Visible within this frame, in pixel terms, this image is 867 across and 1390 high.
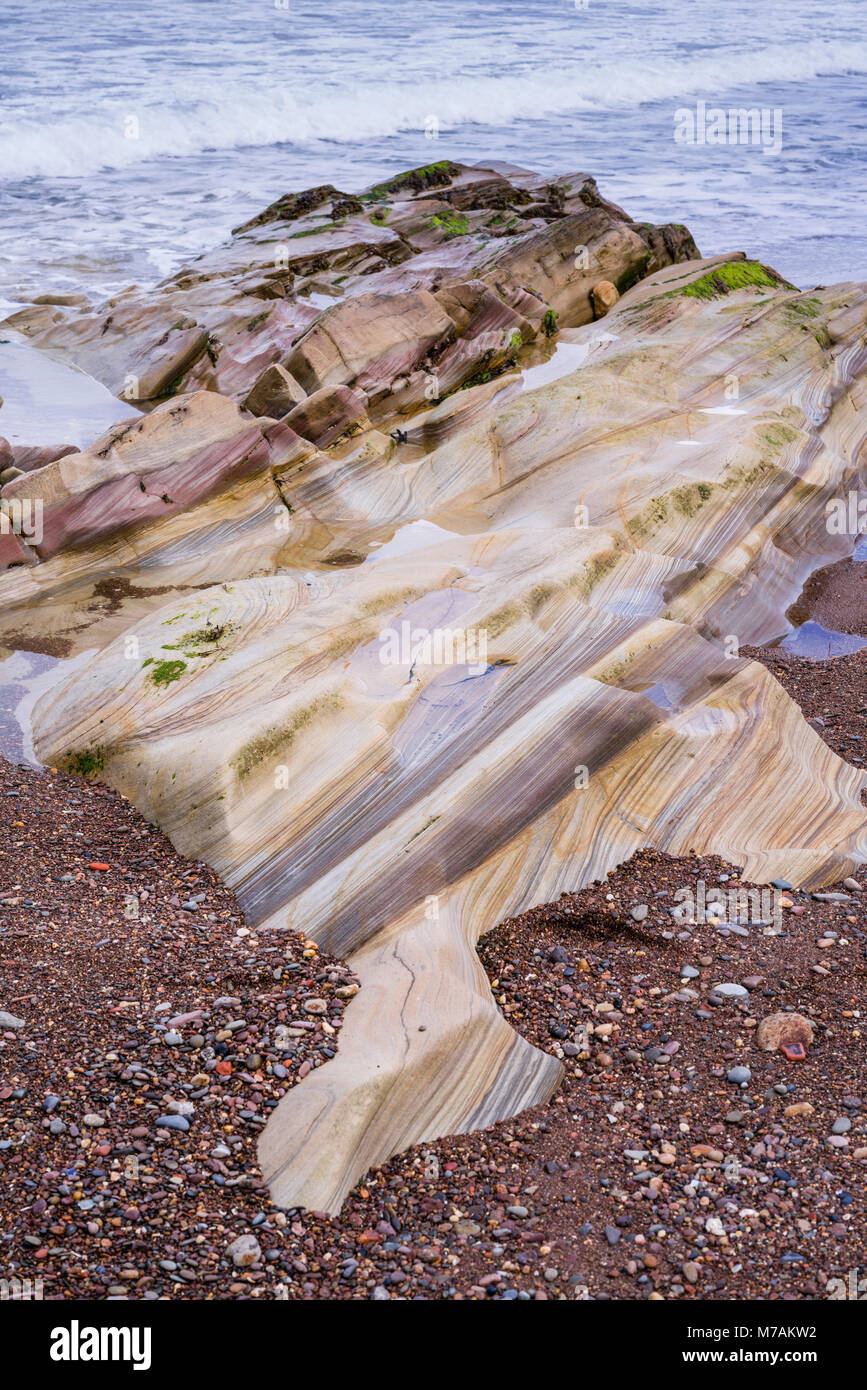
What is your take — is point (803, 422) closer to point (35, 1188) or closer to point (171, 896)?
point (171, 896)

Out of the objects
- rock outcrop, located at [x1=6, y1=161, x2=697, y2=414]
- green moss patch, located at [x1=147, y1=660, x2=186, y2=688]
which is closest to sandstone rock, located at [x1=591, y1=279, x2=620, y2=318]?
rock outcrop, located at [x1=6, y1=161, x2=697, y2=414]

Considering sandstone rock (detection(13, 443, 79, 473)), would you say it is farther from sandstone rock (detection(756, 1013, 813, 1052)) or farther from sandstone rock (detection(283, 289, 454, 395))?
sandstone rock (detection(756, 1013, 813, 1052))

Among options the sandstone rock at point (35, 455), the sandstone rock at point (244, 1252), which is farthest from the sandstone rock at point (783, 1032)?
the sandstone rock at point (35, 455)

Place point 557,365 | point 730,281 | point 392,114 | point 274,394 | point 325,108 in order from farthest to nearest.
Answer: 1. point 392,114
2. point 325,108
3. point 730,281
4. point 557,365
5. point 274,394

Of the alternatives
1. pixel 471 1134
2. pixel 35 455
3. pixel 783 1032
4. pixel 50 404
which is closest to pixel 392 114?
pixel 50 404

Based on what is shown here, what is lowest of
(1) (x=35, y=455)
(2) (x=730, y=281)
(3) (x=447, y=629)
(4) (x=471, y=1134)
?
(4) (x=471, y=1134)

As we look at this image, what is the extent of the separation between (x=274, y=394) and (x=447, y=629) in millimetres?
5163

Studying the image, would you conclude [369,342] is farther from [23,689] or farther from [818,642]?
[23,689]

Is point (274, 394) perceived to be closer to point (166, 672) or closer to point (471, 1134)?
point (166, 672)

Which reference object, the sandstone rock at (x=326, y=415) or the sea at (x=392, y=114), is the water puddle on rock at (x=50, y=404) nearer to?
the sandstone rock at (x=326, y=415)

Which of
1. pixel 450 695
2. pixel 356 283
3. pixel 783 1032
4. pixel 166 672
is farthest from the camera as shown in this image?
pixel 356 283

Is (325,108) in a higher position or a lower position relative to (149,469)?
higher

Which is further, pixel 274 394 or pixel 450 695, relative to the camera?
pixel 274 394

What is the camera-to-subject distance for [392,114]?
1304 inches
